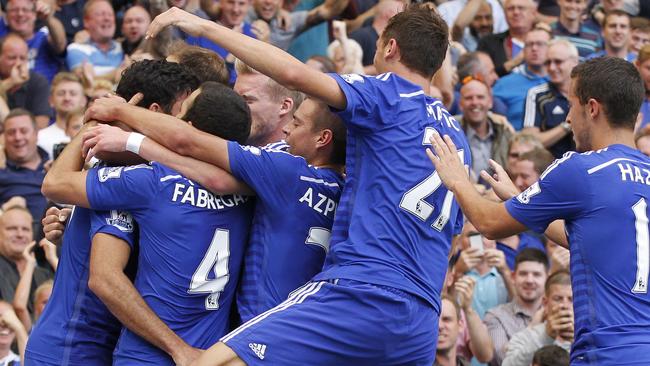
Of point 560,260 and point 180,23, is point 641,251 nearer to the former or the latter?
point 180,23

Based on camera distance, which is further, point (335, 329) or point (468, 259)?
point (468, 259)

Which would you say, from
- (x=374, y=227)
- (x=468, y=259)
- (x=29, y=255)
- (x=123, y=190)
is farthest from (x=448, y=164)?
(x=29, y=255)

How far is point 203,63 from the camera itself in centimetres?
784

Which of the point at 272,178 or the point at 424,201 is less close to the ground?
the point at 424,201

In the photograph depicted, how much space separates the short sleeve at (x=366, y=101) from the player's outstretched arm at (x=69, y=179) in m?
1.39

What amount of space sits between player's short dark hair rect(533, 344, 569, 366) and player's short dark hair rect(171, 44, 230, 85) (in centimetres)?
315

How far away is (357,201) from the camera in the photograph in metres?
6.81

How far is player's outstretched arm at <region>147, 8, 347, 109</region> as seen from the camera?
21.6ft

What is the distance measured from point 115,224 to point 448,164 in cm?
173

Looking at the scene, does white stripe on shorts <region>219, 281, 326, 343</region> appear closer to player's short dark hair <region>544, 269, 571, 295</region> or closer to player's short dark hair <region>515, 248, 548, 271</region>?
player's short dark hair <region>544, 269, 571, 295</region>

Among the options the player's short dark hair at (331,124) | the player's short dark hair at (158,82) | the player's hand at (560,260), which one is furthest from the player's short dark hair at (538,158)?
the player's short dark hair at (158,82)

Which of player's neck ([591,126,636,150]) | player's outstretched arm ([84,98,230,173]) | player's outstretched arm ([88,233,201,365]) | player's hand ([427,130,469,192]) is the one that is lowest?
player's outstretched arm ([88,233,201,365])

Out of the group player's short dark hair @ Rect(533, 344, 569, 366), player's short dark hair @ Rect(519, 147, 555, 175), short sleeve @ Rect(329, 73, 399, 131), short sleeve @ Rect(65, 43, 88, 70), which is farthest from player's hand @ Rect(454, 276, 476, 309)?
short sleeve @ Rect(65, 43, 88, 70)

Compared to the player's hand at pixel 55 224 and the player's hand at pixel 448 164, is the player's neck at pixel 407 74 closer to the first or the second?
the player's hand at pixel 448 164
